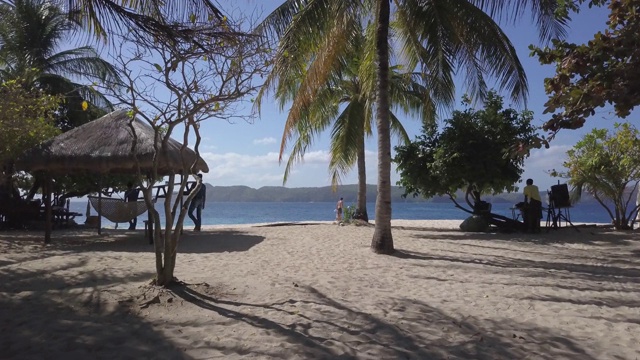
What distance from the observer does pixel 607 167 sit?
12.5 metres

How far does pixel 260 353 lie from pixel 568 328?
271cm

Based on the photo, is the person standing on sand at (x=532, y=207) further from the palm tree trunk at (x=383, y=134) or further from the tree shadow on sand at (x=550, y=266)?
the palm tree trunk at (x=383, y=134)

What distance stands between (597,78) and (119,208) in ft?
31.2

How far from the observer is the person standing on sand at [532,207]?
11.8m

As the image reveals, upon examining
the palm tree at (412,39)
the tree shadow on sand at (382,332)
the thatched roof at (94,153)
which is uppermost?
the palm tree at (412,39)

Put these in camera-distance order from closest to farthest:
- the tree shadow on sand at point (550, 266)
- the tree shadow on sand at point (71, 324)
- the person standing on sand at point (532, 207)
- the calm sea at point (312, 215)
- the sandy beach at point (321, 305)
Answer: the tree shadow on sand at point (71, 324)
the sandy beach at point (321, 305)
the tree shadow on sand at point (550, 266)
the person standing on sand at point (532, 207)
the calm sea at point (312, 215)

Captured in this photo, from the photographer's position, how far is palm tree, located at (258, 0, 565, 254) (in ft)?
27.0

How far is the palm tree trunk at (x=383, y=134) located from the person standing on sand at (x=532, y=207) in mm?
5266

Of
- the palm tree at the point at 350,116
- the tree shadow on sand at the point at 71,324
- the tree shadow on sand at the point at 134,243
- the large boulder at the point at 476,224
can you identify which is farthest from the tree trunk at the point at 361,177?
the tree shadow on sand at the point at 71,324

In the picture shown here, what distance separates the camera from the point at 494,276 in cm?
644

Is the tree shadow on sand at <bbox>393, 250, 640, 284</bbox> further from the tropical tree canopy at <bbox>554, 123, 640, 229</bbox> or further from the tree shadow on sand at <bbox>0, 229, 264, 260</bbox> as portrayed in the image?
the tropical tree canopy at <bbox>554, 123, 640, 229</bbox>

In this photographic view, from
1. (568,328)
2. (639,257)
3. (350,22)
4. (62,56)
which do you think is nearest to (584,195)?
(639,257)

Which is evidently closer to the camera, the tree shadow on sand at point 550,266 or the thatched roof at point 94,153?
the tree shadow on sand at point 550,266

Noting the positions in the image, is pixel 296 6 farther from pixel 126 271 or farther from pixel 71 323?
pixel 71 323
